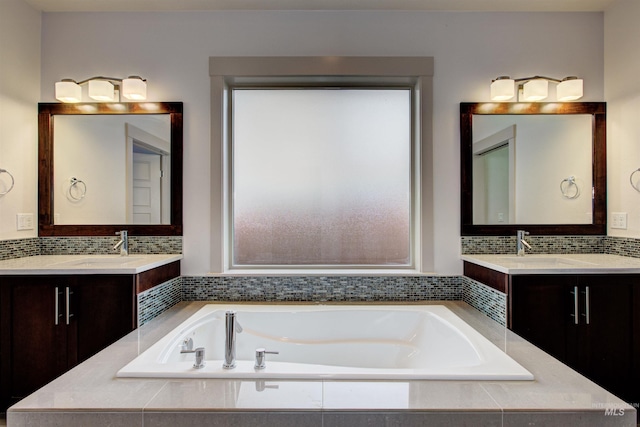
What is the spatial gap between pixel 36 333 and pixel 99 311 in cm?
36

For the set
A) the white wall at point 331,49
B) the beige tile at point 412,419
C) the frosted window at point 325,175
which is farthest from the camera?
the frosted window at point 325,175

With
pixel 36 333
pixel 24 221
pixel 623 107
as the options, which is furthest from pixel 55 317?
pixel 623 107

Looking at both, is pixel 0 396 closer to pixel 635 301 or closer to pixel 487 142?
pixel 487 142

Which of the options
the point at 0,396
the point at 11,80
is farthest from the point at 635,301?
the point at 11,80

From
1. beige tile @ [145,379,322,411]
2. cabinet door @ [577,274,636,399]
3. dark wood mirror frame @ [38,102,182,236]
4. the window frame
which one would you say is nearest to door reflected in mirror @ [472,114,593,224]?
the window frame

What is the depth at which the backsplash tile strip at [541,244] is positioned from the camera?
2.46m

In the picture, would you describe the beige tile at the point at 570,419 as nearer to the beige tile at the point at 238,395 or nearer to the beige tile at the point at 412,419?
the beige tile at the point at 412,419

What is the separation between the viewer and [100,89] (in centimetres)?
236

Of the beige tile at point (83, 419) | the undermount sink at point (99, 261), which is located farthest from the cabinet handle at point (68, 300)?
the beige tile at point (83, 419)

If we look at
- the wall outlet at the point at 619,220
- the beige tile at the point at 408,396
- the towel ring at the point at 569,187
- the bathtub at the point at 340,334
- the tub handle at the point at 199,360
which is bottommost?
the bathtub at the point at 340,334

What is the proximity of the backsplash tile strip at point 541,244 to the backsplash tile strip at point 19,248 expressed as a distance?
3071mm

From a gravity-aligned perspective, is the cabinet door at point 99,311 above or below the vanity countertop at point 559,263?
below

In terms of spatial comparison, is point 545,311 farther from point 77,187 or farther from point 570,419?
point 77,187

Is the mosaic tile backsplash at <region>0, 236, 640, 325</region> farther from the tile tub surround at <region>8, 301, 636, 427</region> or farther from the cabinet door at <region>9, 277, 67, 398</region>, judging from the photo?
the tile tub surround at <region>8, 301, 636, 427</region>
